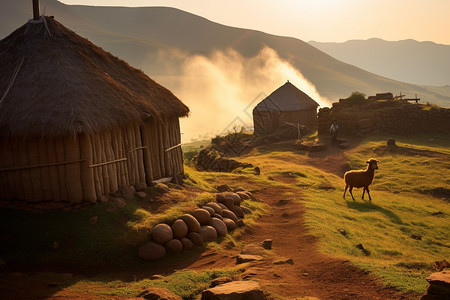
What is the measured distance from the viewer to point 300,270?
9.52m

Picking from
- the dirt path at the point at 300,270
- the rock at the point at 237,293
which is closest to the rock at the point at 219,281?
the dirt path at the point at 300,270

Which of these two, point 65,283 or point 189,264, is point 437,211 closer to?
point 189,264

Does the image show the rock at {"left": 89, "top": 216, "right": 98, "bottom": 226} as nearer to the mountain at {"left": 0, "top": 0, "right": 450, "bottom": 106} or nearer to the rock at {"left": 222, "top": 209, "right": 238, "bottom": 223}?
the rock at {"left": 222, "top": 209, "right": 238, "bottom": 223}

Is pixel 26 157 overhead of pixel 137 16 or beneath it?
beneath

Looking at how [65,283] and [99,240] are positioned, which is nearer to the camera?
[65,283]

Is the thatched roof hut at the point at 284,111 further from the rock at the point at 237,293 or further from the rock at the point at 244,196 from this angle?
the rock at the point at 237,293

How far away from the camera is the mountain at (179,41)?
5103 inches

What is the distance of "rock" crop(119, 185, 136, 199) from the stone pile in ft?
6.57

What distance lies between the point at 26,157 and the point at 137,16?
7098 inches

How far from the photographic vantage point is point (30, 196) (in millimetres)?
12086

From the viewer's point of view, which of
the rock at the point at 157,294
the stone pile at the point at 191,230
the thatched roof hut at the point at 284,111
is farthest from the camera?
the thatched roof hut at the point at 284,111

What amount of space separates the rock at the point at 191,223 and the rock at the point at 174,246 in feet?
2.37

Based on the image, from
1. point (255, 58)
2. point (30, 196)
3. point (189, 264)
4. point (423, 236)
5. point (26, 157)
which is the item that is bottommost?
point (423, 236)

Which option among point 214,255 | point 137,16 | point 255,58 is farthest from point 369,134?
point 137,16
